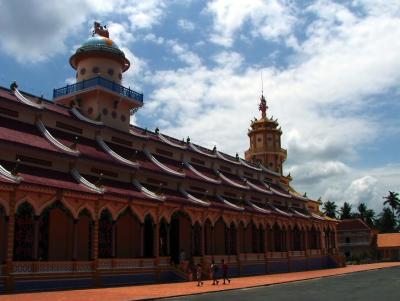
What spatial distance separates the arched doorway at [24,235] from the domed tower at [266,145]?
4951cm

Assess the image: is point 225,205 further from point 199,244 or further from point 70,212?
point 70,212

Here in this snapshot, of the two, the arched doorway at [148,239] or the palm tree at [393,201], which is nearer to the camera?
the arched doorway at [148,239]

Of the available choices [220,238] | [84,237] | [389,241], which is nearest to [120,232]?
[84,237]

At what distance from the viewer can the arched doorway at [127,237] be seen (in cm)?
3309

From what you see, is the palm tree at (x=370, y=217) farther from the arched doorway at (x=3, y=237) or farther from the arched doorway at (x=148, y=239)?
the arched doorway at (x=3, y=237)

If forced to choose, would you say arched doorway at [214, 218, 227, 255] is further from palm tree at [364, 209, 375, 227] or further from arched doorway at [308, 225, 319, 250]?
palm tree at [364, 209, 375, 227]

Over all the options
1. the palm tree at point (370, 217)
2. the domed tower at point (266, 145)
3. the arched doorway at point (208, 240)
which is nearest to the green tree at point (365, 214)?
the palm tree at point (370, 217)

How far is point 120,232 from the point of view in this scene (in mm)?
33406

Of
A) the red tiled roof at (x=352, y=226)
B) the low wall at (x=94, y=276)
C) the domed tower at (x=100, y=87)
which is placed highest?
the domed tower at (x=100, y=87)

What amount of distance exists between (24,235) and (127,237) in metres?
9.09

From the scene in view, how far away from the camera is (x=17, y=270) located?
23.5 meters

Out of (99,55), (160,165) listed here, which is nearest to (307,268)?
(160,165)

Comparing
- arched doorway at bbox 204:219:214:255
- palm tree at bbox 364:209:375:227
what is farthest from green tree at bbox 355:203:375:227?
arched doorway at bbox 204:219:214:255

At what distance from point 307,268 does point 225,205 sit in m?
18.5
